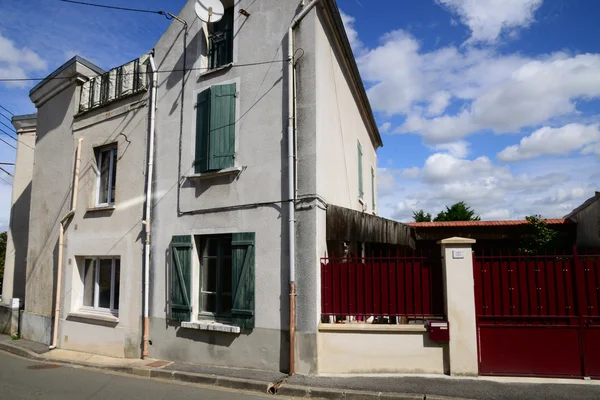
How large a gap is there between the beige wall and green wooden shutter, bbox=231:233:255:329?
1.61 meters

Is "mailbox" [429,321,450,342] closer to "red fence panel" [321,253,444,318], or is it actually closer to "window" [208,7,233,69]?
"red fence panel" [321,253,444,318]

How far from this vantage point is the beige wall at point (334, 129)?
7453mm

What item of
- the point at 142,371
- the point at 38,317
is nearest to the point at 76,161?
the point at 38,317

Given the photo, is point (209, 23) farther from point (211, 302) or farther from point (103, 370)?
point (103, 370)

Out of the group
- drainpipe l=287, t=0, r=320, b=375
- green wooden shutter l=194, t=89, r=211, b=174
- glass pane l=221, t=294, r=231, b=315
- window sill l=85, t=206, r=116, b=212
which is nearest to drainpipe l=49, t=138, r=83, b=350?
window sill l=85, t=206, r=116, b=212

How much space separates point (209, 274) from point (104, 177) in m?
4.09

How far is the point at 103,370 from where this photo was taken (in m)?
7.93

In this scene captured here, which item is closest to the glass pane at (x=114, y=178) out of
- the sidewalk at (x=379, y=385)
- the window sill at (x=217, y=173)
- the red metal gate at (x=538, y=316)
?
the window sill at (x=217, y=173)

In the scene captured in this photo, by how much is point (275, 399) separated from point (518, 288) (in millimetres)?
4092

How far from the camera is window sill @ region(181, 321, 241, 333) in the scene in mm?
7205

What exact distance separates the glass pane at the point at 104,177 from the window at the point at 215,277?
117 inches

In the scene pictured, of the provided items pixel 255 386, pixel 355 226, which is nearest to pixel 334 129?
pixel 355 226

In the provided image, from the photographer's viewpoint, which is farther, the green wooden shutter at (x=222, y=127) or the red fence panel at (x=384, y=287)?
the green wooden shutter at (x=222, y=127)

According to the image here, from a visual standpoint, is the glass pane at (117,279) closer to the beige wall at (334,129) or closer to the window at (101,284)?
the window at (101,284)
